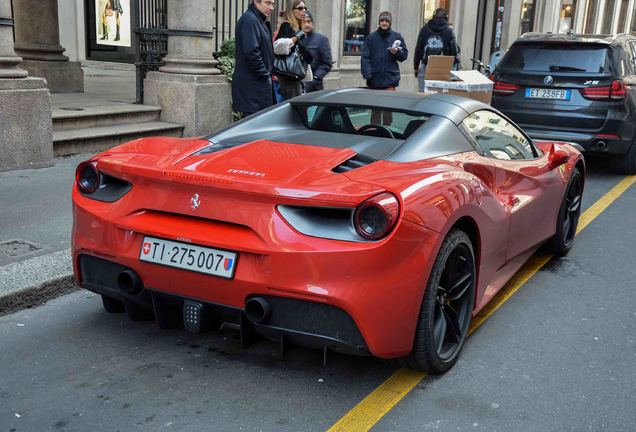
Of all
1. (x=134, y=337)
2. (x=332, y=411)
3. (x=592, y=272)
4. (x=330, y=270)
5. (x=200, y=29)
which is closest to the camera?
(x=330, y=270)

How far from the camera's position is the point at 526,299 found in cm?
483

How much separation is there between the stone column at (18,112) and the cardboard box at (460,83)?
5486mm

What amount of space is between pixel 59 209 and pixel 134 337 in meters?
2.68

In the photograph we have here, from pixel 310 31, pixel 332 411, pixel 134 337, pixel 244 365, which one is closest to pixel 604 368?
pixel 332 411

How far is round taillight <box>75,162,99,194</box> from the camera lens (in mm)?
3656

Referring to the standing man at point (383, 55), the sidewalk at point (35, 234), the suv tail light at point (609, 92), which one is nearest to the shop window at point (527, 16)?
the standing man at point (383, 55)

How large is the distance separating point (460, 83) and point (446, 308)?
7248 mm

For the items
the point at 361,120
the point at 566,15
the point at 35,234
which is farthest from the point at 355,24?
the point at 566,15

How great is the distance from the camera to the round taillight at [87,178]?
3.66m

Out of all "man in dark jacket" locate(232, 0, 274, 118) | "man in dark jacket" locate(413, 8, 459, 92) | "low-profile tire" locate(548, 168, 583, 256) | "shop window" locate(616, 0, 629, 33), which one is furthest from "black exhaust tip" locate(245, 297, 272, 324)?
"shop window" locate(616, 0, 629, 33)

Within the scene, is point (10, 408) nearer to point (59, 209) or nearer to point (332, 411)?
point (332, 411)

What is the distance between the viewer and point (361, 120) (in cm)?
438

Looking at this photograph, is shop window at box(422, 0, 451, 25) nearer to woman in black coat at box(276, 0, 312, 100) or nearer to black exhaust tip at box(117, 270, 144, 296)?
woman in black coat at box(276, 0, 312, 100)

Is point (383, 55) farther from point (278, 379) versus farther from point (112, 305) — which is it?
point (278, 379)
